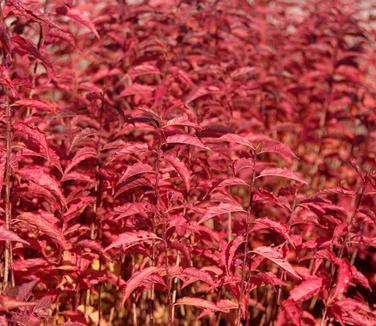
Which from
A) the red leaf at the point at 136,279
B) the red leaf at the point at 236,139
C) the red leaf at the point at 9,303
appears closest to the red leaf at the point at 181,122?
the red leaf at the point at 236,139

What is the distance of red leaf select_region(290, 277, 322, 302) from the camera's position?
218cm

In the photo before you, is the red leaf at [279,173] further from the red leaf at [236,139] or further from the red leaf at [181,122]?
the red leaf at [181,122]

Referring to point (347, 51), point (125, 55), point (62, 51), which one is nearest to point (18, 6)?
point (125, 55)

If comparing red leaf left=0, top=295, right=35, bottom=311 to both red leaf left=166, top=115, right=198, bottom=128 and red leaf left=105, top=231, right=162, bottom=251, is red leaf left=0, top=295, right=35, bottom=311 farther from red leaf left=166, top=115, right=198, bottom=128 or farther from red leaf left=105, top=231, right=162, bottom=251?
red leaf left=166, top=115, right=198, bottom=128

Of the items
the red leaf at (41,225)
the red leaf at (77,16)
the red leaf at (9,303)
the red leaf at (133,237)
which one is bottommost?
the red leaf at (9,303)

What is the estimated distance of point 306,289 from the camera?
2207 mm

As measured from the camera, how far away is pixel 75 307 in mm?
2629

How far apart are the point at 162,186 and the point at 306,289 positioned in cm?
68

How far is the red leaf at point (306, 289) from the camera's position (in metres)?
2.18

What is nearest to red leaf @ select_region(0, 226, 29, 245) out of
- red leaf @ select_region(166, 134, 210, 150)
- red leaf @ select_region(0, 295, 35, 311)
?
red leaf @ select_region(0, 295, 35, 311)

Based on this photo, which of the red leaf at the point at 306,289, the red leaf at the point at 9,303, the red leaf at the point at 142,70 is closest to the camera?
the red leaf at the point at 9,303

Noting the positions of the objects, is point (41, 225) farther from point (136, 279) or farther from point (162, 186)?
point (162, 186)

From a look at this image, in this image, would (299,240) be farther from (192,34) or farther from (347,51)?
(347,51)

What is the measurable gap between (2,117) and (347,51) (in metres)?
2.75
